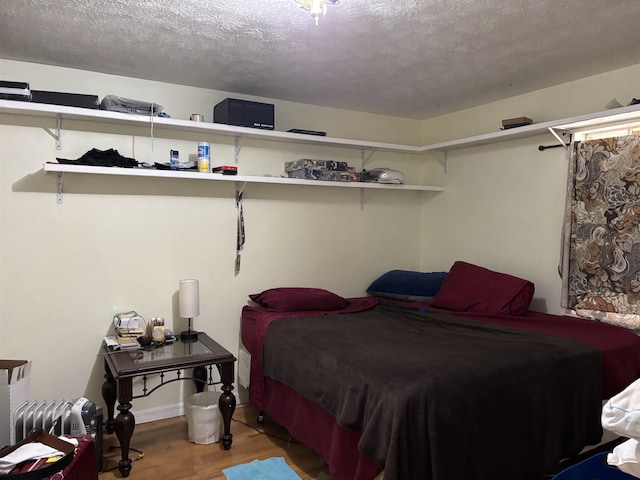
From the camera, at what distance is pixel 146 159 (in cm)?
323

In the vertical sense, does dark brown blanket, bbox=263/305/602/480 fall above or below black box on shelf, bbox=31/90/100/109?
below

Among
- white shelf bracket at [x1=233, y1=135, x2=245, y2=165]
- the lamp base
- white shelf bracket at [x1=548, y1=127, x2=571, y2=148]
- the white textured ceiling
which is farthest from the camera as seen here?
white shelf bracket at [x1=233, y1=135, x2=245, y2=165]

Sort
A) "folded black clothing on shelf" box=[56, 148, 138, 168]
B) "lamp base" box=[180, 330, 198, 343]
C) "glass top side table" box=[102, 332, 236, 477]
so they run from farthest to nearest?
"lamp base" box=[180, 330, 198, 343] → "folded black clothing on shelf" box=[56, 148, 138, 168] → "glass top side table" box=[102, 332, 236, 477]

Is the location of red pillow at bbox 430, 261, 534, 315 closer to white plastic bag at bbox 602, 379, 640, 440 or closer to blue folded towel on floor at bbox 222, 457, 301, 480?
blue folded towel on floor at bbox 222, 457, 301, 480

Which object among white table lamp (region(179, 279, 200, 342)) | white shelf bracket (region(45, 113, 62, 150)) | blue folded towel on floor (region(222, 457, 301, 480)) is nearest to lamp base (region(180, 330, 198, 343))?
white table lamp (region(179, 279, 200, 342))

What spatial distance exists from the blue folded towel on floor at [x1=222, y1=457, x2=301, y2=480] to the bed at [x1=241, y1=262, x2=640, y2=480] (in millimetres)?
194

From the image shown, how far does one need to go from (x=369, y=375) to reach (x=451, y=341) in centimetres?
65

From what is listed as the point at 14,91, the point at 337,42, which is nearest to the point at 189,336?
the point at 14,91

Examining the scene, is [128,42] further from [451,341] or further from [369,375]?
[451,341]

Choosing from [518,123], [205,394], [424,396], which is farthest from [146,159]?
[518,123]

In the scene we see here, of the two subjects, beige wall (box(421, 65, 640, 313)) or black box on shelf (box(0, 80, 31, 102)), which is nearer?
black box on shelf (box(0, 80, 31, 102))

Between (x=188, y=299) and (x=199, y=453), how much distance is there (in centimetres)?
92

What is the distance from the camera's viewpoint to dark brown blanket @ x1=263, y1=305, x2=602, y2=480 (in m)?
1.89

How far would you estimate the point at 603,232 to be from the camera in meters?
3.04
